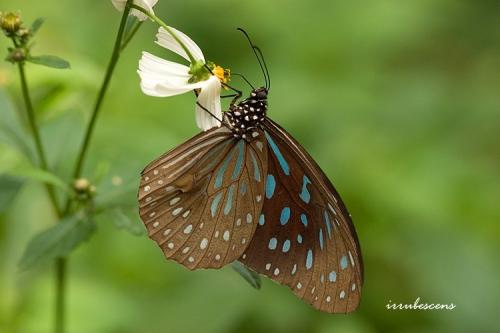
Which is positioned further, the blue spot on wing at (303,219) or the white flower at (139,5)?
the blue spot on wing at (303,219)

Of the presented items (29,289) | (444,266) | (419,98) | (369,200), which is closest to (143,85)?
(29,289)

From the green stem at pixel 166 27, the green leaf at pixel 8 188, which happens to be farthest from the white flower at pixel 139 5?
the green leaf at pixel 8 188

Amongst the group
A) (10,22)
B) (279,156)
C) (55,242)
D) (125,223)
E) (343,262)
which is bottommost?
(55,242)

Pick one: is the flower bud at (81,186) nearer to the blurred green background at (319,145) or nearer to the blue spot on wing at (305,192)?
the blurred green background at (319,145)

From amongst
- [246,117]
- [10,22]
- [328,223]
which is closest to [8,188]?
[10,22]

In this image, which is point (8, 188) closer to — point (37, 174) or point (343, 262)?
point (37, 174)

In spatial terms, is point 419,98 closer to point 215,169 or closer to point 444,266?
point 444,266

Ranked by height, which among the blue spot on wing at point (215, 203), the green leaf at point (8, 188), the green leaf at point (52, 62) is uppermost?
the green leaf at point (52, 62)

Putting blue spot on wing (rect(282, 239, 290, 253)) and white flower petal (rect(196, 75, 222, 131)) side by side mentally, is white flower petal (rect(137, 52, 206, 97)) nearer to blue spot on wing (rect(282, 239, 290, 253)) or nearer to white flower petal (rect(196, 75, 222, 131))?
white flower petal (rect(196, 75, 222, 131))
